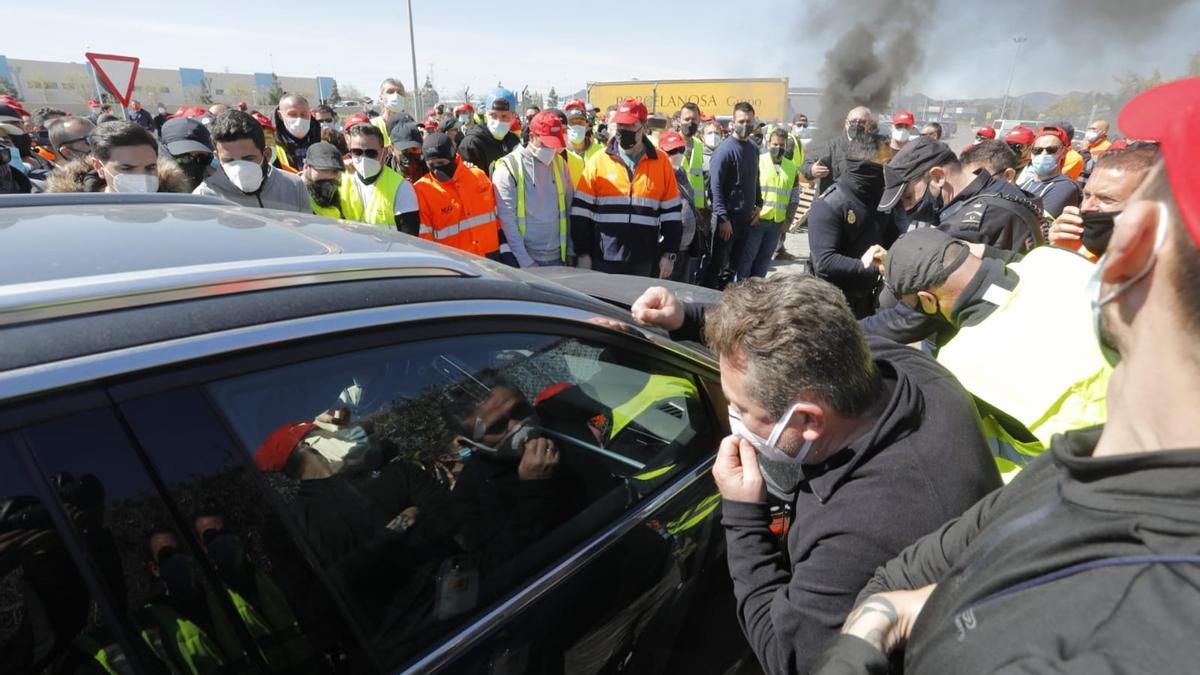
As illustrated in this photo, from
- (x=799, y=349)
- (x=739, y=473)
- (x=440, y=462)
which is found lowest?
(x=739, y=473)

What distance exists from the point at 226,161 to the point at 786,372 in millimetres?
3745

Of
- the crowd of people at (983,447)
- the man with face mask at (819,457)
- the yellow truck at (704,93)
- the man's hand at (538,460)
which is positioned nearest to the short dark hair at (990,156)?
the crowd of people at (983,447)

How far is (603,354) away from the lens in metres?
1.68

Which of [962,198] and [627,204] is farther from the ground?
[962,198]

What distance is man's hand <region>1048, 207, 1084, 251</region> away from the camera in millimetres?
3523

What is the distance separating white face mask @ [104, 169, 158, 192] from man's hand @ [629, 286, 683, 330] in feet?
9.11

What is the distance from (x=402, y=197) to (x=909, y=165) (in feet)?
10.8

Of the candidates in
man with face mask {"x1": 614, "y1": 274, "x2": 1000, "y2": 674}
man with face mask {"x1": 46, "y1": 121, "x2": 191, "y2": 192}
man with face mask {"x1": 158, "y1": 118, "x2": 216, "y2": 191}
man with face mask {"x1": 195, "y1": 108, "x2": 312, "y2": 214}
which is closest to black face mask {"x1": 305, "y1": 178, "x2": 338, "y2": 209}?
man with face mask {"x1": 195, "y1": 108, "x2": 312, "y2": 214}

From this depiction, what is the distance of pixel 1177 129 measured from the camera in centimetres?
66

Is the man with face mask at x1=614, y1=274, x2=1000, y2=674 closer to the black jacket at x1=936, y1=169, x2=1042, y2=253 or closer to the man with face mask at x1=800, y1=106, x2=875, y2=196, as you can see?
the black jacket at x1=936, y1=169, x2=1042, y2=253

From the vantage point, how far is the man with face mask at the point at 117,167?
3.10 metres

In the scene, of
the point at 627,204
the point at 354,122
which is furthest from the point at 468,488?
the point at 354,122

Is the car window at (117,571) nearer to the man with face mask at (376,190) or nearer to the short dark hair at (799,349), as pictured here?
the short dark hair at (799,349)

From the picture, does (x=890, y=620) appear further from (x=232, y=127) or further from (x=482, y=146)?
(x=482, y=146)
